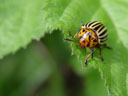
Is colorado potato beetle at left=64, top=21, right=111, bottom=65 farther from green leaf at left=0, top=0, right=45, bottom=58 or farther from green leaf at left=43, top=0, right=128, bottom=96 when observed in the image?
green leaf at left=0, top=0, right=45, bottom=58

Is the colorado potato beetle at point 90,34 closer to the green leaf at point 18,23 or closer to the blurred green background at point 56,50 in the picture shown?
the blurred green background at point 56,50

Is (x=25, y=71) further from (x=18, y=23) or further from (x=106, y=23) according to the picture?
(x=106, y=23)

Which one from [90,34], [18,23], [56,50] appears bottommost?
[90,34]

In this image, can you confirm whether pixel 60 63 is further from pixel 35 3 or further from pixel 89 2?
pixel 89 2

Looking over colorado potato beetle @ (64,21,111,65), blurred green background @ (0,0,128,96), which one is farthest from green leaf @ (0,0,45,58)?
colorado potato beetle @ (64,21,111,65)

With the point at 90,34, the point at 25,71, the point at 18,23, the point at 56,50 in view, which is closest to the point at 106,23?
the point at 90,34

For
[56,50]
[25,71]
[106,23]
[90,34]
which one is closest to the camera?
[90,34]

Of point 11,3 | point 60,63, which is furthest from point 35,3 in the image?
point 60,63
